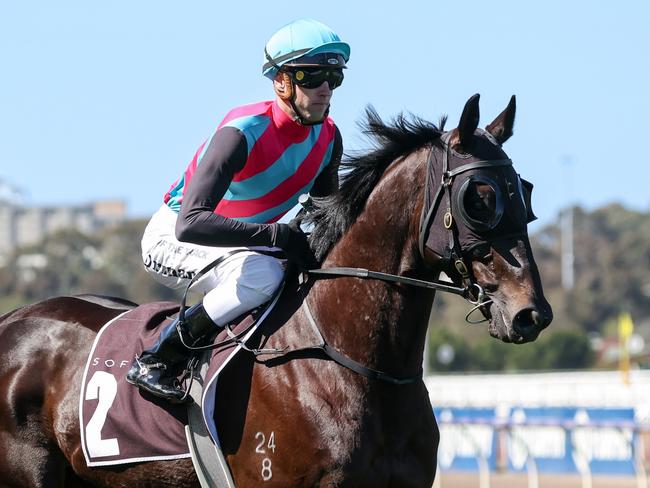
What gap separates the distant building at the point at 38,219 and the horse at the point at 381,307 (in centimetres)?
11422

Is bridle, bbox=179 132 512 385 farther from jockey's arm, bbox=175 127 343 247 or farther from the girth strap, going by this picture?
jockey's arm, bbox=175 127 343 247

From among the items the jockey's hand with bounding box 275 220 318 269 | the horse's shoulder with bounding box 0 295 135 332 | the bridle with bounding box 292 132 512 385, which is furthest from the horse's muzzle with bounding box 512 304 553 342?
the horse's shoulder with bounding box 0 295 135 332

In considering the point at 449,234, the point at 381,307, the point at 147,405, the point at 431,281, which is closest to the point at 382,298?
the point at 381,307

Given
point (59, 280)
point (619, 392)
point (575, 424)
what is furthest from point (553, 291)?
point (575, 424)

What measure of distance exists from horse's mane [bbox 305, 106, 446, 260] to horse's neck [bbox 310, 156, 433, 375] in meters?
0.05

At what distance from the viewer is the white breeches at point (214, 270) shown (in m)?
4.84

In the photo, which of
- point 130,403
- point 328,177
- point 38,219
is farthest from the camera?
point 38,219

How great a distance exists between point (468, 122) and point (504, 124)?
0.80 feet

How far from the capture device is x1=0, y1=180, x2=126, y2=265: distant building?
4774 inches

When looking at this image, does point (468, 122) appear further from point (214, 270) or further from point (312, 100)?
point (214, 270)

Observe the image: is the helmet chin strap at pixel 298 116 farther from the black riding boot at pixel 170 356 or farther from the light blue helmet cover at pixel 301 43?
the black riding boot at pixel 170 356

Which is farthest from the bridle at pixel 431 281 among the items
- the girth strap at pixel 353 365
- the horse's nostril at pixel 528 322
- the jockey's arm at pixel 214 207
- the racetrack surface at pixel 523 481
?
the racetrack surface at pixel 523 481

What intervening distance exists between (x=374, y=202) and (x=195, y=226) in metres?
0.68

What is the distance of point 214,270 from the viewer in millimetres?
5051
